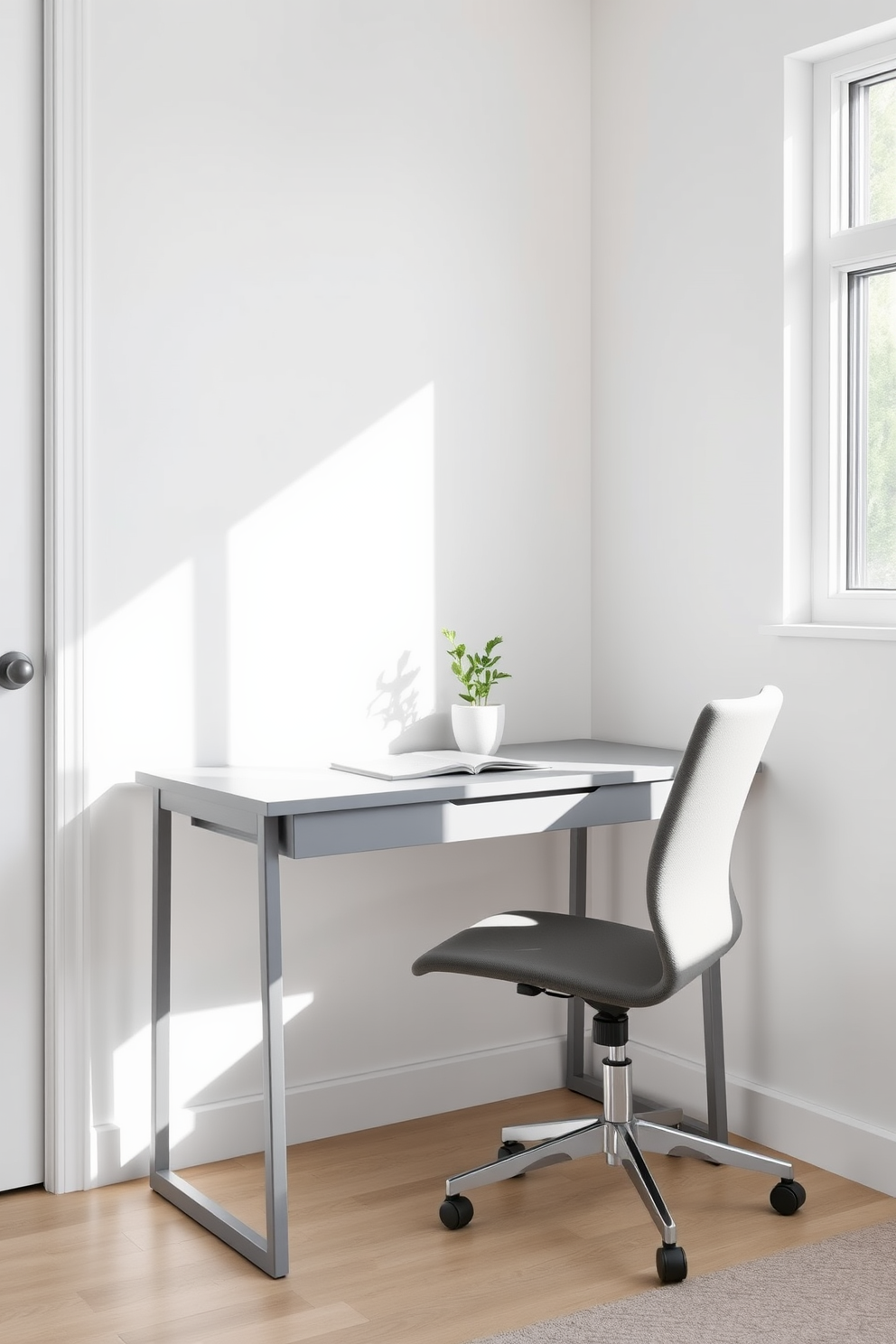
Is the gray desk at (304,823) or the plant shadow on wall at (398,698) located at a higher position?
the plant shadow on wall at (398,698)

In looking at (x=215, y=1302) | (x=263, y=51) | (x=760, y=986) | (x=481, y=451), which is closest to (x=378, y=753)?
(x=481, y=451)

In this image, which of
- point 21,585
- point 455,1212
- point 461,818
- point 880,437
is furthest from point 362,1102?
point 880,437

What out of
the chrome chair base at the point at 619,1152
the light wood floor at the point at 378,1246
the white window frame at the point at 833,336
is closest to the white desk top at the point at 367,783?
the white window frame at the point at 833,336

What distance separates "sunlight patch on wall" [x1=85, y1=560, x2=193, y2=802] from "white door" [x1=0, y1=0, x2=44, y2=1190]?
0.10 metres

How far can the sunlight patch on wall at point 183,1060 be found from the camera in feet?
8.61

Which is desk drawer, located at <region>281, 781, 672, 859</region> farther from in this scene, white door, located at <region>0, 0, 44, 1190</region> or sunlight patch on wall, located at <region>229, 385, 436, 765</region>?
white door, located at <region>0, 0, 44, 1190</region>

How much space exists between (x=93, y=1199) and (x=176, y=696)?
948 millimetres

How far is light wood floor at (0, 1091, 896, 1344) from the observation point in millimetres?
2062

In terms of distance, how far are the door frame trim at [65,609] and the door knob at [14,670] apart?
5 centimetres

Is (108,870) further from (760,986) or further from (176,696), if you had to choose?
(760,986)

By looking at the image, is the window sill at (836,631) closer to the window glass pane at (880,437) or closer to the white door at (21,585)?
the window glass pane at (880,437)

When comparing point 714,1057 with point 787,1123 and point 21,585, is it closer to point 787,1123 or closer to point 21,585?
point 787,1123

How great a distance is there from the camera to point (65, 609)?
253 cm

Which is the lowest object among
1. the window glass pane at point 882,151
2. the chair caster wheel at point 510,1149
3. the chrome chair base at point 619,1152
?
the chair caster wheel at point 510,1149
